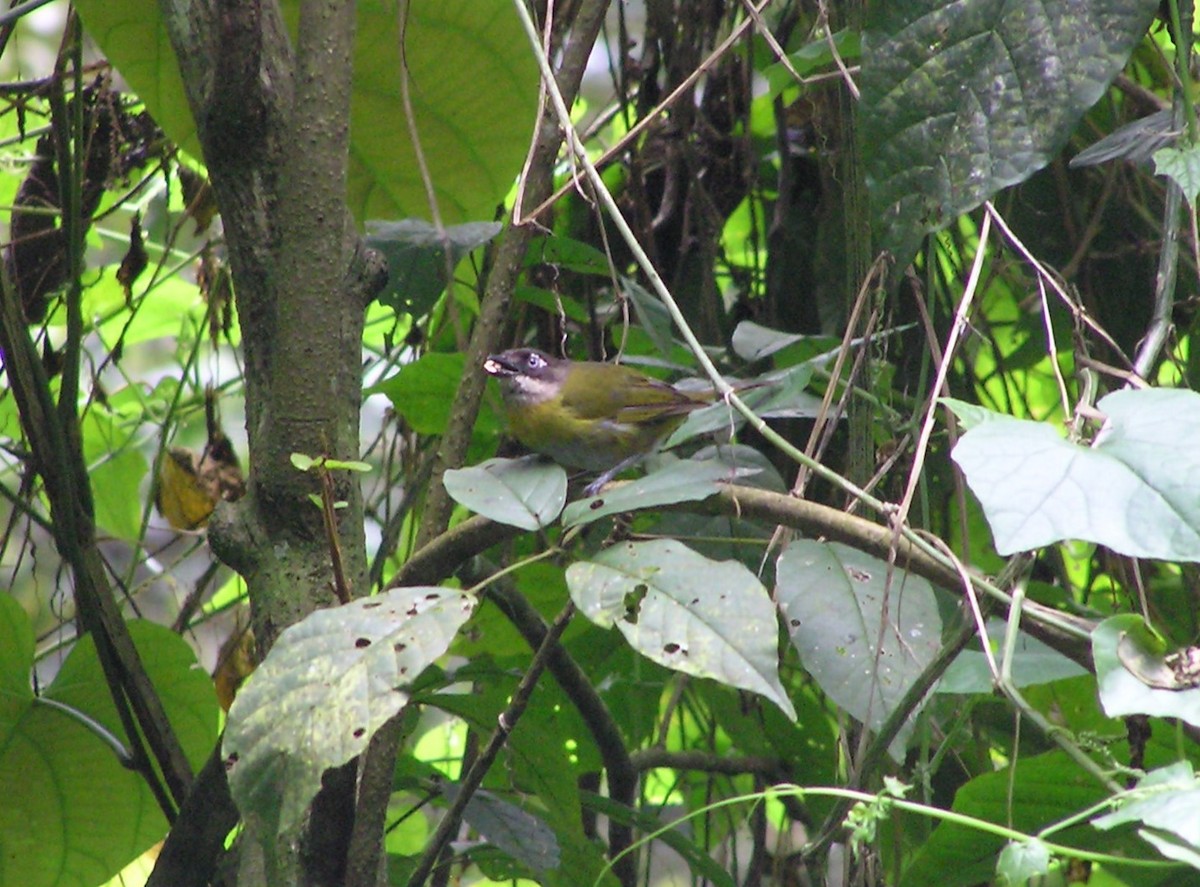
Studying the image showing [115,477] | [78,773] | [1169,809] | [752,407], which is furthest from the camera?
[115,477]

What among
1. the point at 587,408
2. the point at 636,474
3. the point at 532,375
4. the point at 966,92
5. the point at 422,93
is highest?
the point at 422,93

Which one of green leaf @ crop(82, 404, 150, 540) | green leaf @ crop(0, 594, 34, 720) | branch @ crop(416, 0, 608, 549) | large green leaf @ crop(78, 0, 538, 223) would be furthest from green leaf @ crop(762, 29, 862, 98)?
green leaf @ crop(82, 404, 150, 540)

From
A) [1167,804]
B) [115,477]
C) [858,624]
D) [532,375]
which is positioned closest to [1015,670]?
[858,624]

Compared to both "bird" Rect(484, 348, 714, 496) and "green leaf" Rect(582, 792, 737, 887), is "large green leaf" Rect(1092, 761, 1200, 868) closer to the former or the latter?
"green leaf" Rect(582, 792, 737, 887)

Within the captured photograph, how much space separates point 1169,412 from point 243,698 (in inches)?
33.1

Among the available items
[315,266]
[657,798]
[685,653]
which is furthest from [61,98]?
[657,798]

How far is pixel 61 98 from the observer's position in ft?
6.75

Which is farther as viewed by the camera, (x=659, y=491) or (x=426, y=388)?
(x=426, y=388)

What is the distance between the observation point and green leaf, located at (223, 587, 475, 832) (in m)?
1.06

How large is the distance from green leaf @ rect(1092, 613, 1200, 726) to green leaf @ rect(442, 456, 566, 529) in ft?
1.73

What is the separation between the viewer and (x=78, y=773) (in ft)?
6.49

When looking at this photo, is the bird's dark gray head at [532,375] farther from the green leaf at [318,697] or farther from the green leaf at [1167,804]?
the green leaf at [1167,804]

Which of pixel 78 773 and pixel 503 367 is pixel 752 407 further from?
pixel 78 773

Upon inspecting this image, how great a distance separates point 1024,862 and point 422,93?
63.5 inches
